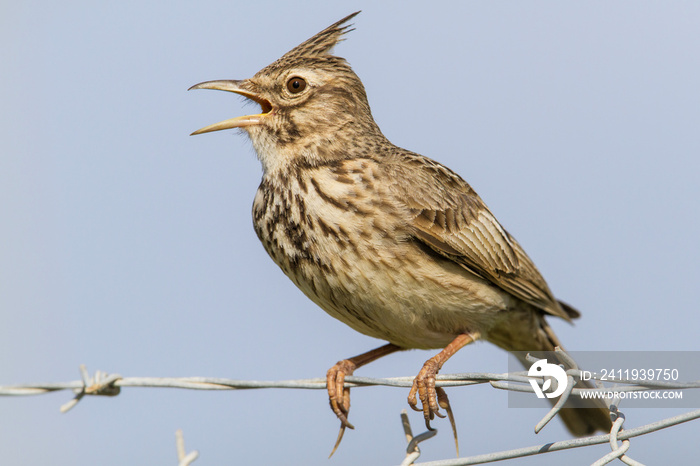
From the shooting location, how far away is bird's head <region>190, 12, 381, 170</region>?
232 inches

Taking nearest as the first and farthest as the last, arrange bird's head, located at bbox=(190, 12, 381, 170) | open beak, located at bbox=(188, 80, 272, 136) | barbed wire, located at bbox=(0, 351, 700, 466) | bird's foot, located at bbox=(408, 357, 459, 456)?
barbed wire, located at bbox=(0, 351, 700, 466) → bird's foot, located at bbox=(408, 357, 459, 456) → open beak, located at bbox=(188, 80, 272, 136) → bird's head, located at bbox=(190, 12, 381, 170)

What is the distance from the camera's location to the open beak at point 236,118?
5700mm

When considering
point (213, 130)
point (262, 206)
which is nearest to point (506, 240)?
point (262, 206)

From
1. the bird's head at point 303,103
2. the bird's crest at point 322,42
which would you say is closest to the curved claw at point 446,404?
the bird's head at point 303,103

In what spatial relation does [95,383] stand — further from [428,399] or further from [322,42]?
[322,42]

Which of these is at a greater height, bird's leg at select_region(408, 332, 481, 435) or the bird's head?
the bird's head

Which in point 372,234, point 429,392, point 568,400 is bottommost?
point 568,400

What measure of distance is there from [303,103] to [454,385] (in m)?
2.76

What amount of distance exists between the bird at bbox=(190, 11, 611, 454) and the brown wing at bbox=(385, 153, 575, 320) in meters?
0.01

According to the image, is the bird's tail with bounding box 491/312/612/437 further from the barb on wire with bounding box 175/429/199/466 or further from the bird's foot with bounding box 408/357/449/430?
the barb on wire with bounding box 175/429/199/466

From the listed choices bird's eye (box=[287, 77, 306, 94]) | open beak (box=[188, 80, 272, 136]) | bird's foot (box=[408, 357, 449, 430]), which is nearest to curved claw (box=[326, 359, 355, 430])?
bird's foot (box=[408, 357, 449, 430])

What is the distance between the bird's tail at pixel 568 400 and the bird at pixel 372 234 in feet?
0.04

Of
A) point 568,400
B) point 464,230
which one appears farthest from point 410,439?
point 568,400

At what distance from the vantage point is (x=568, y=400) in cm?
634
